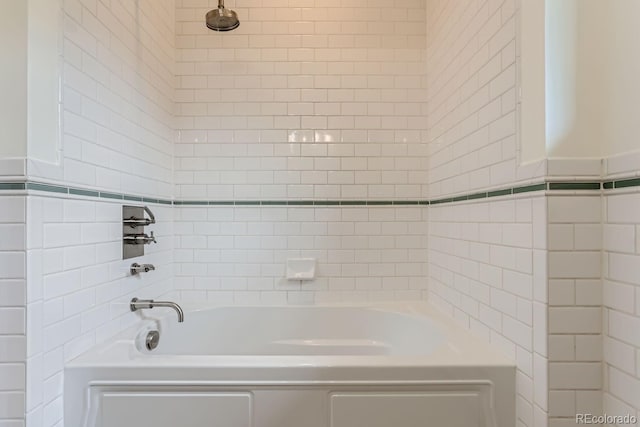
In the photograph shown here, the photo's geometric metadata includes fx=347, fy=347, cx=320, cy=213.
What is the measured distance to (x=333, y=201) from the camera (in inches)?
87.7

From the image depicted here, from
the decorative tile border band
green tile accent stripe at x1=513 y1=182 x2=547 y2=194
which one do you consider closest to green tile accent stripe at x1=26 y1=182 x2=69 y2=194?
the decorative tile border band

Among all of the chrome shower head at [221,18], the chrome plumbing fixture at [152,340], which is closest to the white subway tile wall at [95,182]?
the chrome plumbing fixture at [152,340]

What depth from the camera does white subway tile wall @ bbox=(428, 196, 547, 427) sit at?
111 cm

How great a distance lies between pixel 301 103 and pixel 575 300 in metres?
1.76

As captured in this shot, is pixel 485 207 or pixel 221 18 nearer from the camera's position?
pixel 485 207

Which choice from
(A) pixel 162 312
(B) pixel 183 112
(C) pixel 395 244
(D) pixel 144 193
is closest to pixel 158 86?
(B) pixel 183 112

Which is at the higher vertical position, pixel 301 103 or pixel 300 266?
pixel 301 103

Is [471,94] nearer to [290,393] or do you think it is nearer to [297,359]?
[297,359]

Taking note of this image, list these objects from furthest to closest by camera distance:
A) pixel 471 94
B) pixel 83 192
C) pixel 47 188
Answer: pixel 471 94, pixel 83 192, pixel 47 188

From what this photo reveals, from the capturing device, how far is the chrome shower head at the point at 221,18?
172cm

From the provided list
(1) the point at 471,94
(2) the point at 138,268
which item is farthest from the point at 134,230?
(1) the point at 471,94

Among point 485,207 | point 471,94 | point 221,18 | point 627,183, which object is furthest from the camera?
point 221,18

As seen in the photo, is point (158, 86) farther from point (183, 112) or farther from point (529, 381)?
point (529, 381)

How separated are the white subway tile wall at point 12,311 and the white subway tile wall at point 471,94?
1639 millimetres
